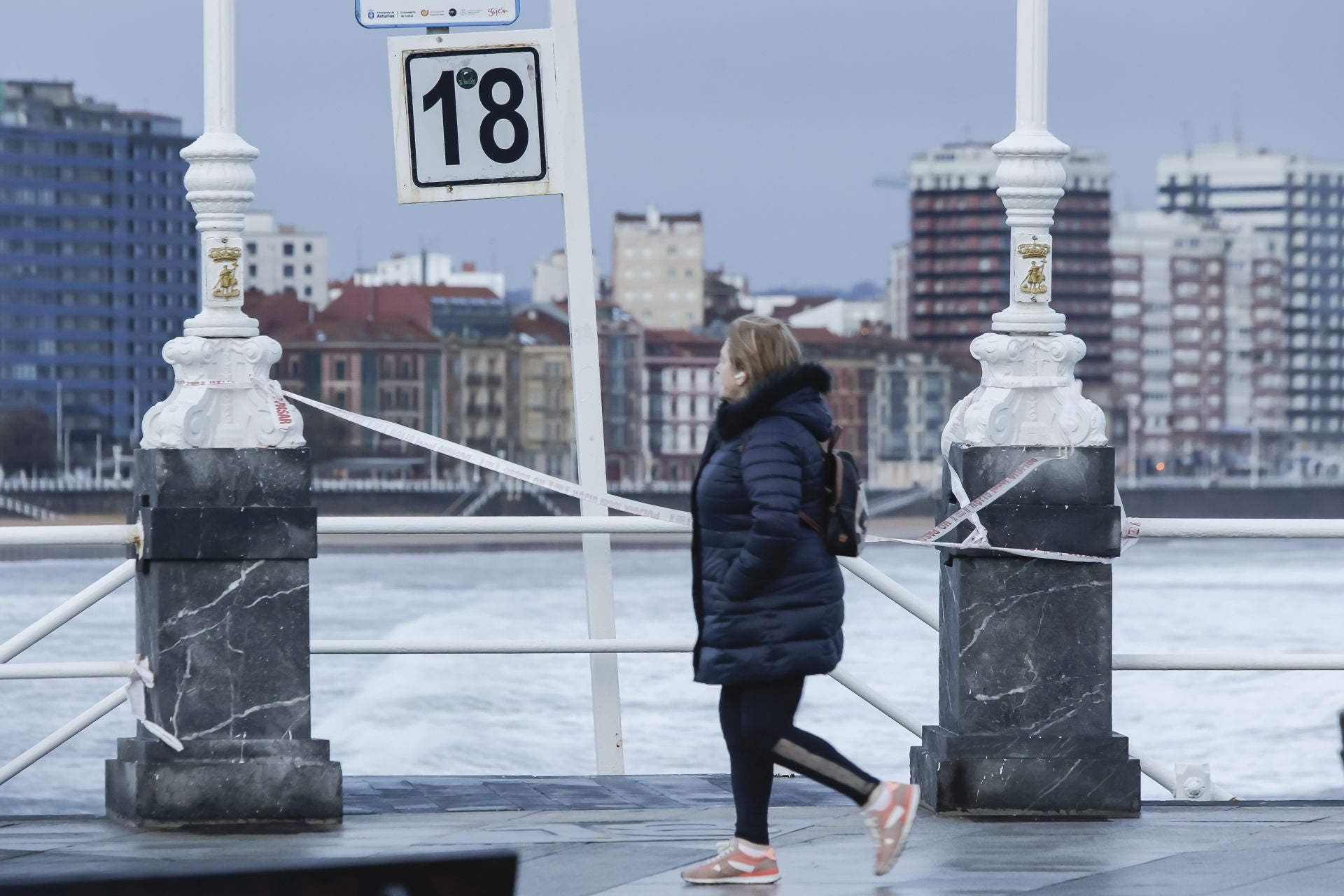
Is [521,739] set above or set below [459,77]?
below

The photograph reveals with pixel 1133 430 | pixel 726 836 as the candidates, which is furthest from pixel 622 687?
pixel 1133 430

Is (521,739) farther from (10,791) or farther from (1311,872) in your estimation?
(1311,872)

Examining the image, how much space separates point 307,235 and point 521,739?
119 m

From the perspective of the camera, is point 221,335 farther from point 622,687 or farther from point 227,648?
point 622,687

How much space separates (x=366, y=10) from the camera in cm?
707

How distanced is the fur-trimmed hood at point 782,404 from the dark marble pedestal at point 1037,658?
132 centimetres

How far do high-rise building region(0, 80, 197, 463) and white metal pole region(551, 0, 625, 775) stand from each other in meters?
129

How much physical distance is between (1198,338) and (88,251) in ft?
290

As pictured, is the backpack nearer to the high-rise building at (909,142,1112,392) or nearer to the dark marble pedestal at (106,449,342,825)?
the dark marble pedestal at (106,449,342,825)

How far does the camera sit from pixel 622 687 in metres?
41.4

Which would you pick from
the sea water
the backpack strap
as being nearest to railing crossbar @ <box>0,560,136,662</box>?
the backpack strap

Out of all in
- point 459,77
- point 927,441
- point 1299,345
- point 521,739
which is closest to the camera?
point 459,77

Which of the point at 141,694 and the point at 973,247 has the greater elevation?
the point at 973,247

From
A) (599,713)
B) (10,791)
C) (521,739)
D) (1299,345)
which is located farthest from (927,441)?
(599,713)
